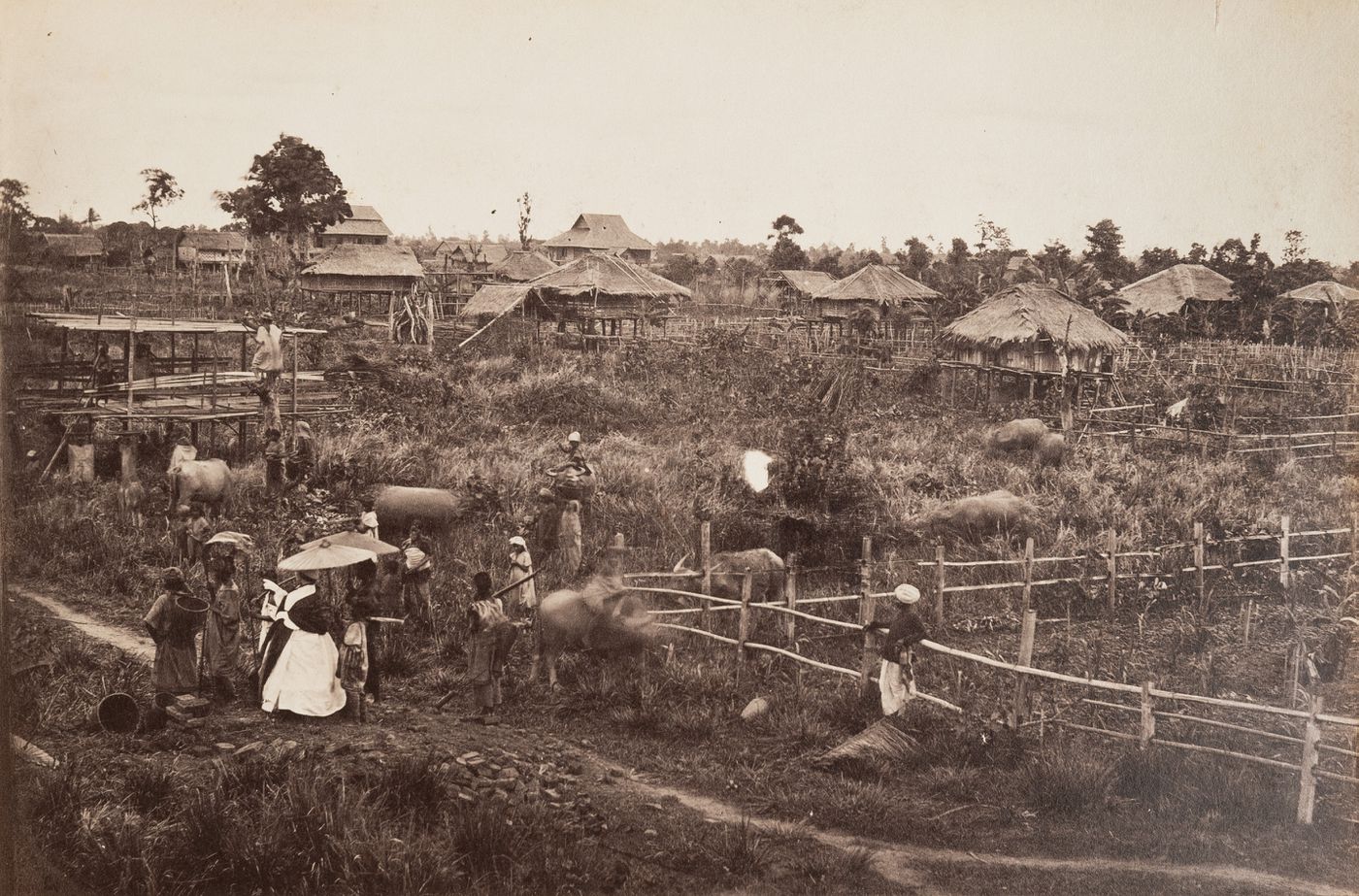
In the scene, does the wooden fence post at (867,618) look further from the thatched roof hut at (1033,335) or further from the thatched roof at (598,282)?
the thatched roof hut at (1033,335)

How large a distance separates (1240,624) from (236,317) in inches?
244

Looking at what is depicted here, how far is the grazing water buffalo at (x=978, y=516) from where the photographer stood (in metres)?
5.80

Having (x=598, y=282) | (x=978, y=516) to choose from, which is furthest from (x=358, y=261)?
(x=978, y=516)

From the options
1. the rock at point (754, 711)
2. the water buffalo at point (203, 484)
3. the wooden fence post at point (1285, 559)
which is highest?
the water buffalo at point (203, 484)

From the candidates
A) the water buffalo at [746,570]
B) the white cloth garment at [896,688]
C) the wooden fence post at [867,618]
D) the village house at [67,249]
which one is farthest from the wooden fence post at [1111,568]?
the village house at [67,249]

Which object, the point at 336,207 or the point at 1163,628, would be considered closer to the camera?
the point at 336,207

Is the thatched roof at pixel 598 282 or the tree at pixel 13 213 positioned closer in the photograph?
the tree at pixel 13 213

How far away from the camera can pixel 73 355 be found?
4.79 meters

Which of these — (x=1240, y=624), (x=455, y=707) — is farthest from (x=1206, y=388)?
(x=455, y=707)

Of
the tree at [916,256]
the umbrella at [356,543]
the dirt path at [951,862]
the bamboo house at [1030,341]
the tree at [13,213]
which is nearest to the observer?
the dirt path at [951,862]

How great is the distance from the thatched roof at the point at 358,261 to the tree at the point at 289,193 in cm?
76

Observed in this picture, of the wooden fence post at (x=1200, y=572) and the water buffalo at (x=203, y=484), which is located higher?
the water buffalo at (x=203, y=484)

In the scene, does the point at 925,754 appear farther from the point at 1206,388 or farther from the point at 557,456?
the point at 1206,388

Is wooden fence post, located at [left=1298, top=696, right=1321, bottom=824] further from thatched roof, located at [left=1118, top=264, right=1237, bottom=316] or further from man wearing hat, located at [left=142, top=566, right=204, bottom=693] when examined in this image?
man wearing hat, located at [left=142, top=566, right=204, bottom=693]
